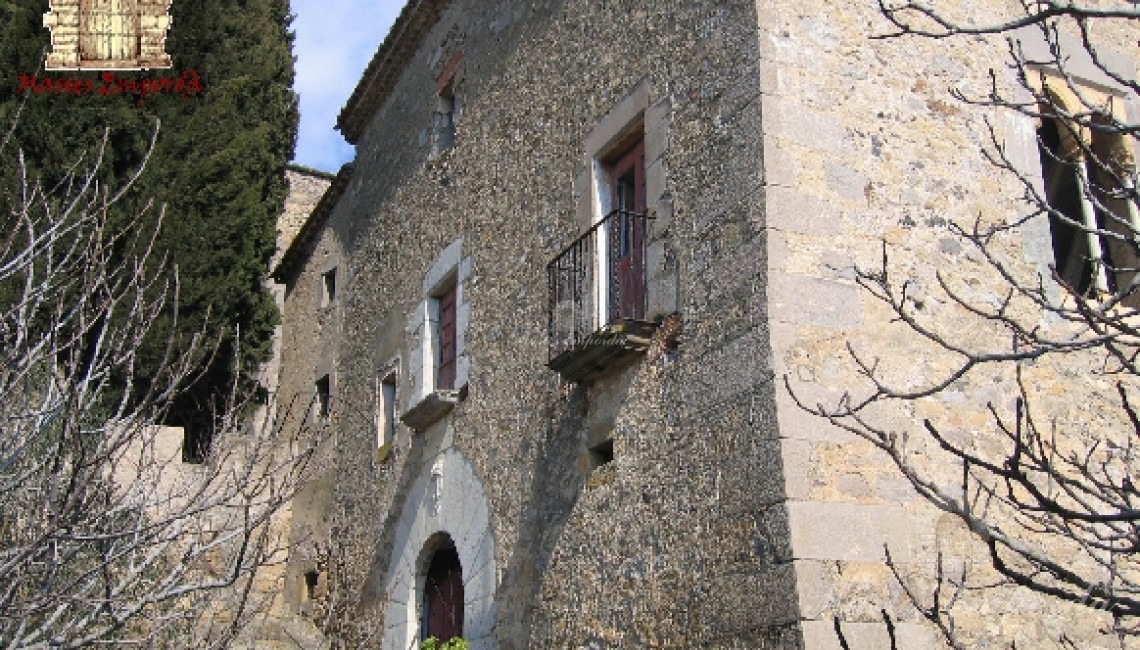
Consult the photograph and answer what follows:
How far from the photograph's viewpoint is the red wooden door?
7523mm

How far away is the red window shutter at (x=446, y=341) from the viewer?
10.4 metres

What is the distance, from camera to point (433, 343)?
35.3ft

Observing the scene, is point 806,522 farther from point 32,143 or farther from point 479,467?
point 32,143

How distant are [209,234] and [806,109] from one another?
8.41m

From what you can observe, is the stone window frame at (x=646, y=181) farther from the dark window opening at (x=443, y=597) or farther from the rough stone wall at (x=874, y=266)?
the dark window opening at (x=443, y=597)

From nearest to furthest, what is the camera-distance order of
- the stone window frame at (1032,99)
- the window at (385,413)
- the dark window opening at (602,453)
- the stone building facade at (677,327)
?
1. the stone building facade at (677,327)
2. the stone window frame at (1032,99)
3. the dark window opening at (602,453)
4. the window at (385,413)

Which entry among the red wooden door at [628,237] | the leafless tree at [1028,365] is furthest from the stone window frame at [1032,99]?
the red wooden door at [628,237]

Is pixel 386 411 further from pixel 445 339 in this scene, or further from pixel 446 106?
pixel 446 106

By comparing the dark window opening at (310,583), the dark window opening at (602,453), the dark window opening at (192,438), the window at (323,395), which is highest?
the window at (323,395)

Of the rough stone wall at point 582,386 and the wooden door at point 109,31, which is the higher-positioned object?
the wooden door at point 109,31

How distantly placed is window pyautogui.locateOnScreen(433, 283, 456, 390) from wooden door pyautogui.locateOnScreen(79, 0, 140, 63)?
14.0ft

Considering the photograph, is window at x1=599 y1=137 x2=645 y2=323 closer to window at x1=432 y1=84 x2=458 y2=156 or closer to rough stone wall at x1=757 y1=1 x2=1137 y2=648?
rough stone wall at x1=757 y1=1 x2=1137 y2=648

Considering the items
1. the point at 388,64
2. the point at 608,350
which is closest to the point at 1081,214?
the point at 608,350

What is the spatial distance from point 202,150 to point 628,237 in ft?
23.9
